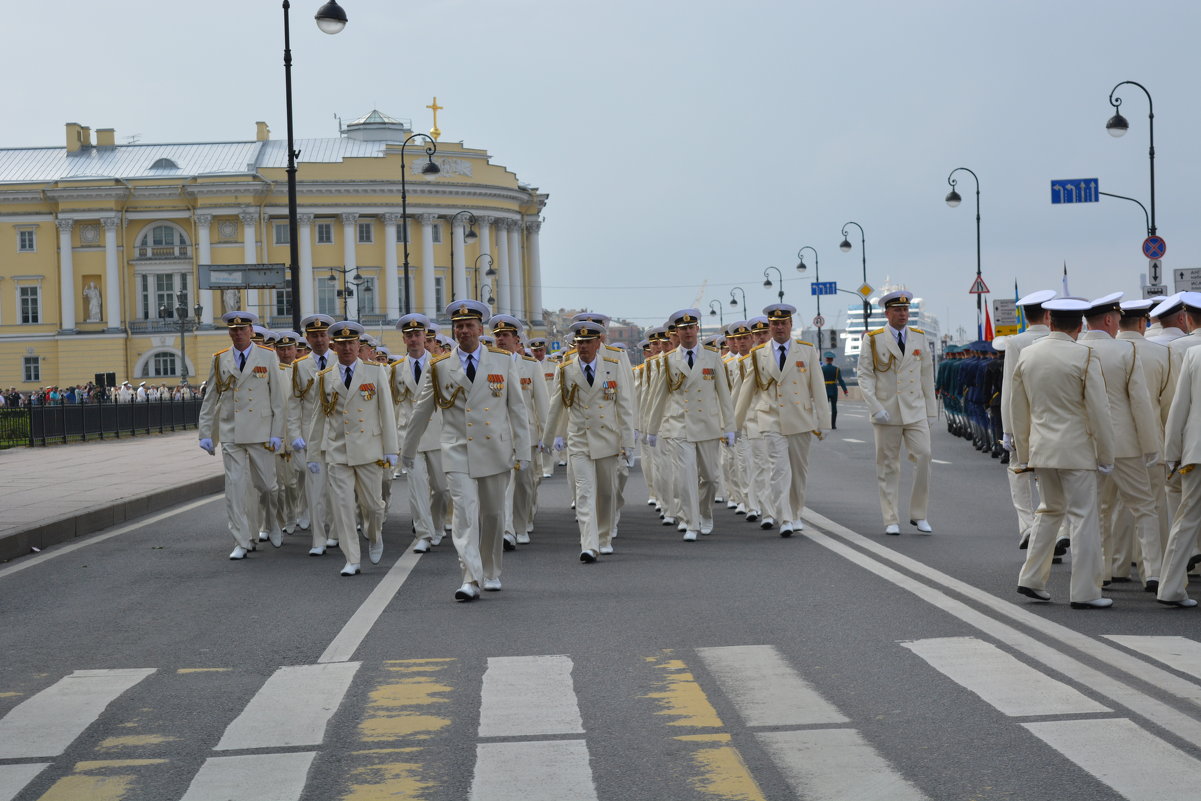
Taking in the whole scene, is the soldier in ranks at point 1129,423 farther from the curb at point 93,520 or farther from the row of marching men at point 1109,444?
the curb at point 93,520

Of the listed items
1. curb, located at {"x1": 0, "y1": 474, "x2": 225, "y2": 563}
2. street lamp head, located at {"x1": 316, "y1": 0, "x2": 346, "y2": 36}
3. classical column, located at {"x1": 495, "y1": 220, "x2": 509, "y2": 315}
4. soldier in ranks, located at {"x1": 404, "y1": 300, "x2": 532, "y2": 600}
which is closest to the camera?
soldier in ranks, located at {"x1": 404, "y1": 300, "x2": 532, "y2": 600}

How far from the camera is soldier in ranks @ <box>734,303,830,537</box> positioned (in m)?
14.7

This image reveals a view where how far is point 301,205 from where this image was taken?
104312 millimetres

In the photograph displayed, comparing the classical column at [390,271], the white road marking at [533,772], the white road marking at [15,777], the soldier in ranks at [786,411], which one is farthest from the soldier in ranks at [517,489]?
the classical column at [390,271]

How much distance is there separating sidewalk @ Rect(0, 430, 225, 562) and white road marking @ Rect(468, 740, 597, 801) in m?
9.42

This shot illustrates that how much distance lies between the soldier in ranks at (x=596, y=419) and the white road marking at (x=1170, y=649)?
5.65 meters

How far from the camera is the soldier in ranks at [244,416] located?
13.9 m

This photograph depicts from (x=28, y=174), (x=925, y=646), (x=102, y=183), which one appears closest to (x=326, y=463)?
(x=925, y=646)

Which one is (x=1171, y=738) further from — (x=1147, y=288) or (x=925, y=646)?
(x=1147, y=288)

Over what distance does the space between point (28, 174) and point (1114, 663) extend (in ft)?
358

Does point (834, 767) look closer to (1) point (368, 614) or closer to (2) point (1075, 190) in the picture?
(1) point (368, 614)

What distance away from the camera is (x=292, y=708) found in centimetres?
708

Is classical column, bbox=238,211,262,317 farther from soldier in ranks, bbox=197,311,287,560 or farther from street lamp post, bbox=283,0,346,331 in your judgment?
soldier in ranks, bbox=197,311,287,560

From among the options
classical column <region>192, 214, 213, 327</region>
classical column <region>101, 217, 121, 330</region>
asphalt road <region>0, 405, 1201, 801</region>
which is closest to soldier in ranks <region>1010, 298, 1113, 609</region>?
asphalt road <region>0, 405, 1201, 801</region>
